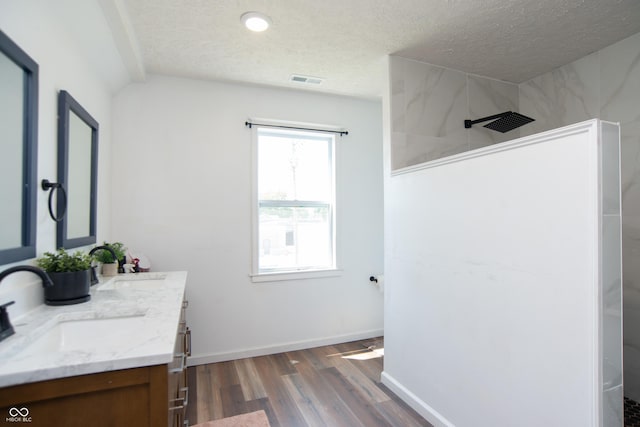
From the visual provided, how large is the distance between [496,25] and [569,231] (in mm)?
1544

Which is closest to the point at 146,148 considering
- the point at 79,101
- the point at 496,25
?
the point at 79,101

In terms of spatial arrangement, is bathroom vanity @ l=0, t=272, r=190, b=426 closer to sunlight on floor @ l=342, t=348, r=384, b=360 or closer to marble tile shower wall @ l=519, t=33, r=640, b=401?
sunlight on floor @ l=342, t=348, r=384, b=360

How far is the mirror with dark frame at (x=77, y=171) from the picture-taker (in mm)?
1718

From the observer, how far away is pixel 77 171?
6.48 feet

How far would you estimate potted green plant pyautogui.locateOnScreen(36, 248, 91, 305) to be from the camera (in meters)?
1.44

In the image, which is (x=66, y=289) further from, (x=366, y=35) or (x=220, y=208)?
(x=366, y=35)

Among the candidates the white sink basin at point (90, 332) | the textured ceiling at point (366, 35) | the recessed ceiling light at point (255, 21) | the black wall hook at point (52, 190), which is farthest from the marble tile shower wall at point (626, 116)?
the black wall hook at point (52, 190)

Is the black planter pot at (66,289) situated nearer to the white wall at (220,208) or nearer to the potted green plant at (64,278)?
the potted green plant at (64,278)

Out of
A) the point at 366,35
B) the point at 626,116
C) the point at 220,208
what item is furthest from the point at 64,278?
the point at 626,116

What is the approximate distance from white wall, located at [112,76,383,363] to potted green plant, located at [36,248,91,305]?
1.31 m

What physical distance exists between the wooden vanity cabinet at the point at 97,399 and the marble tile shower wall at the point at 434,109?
81.2 inches

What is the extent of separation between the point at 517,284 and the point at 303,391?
1.70 m

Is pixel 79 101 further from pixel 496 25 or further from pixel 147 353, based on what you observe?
pixel 496 25

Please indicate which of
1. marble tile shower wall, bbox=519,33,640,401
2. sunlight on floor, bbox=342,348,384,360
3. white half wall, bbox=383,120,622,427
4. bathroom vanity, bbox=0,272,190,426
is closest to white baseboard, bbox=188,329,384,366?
sunlight on floor, bbox=342,348,384,360
